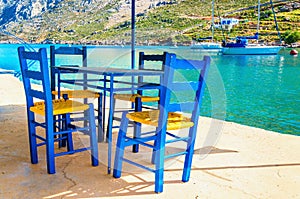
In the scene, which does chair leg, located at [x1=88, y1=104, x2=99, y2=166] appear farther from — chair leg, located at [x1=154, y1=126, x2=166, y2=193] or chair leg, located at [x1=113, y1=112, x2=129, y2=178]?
chair leg, located at [x1=154, y1=126, x2=166, y2=193]

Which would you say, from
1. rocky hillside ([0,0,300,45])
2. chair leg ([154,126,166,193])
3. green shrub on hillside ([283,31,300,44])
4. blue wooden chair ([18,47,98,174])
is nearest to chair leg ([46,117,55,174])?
blue wooden chair ([18,47,98,174])

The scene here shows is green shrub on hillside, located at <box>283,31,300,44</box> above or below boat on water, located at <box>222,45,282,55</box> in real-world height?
above

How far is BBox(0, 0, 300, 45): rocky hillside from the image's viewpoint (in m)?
45.8

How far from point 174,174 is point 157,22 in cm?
4568

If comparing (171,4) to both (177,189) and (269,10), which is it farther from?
→ (177,189)

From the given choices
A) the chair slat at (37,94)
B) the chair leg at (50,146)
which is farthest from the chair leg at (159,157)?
the chair slat at (37,94)

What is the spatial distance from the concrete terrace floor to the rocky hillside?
39808 mm

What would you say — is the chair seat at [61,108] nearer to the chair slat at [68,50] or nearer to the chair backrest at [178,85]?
the chair backrest at [178,85]

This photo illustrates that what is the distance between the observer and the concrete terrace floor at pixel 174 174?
1980 mm

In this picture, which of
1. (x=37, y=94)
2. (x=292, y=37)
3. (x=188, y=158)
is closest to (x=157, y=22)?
(x=292, y=37)

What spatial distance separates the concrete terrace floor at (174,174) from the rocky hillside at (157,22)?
39.8 metres

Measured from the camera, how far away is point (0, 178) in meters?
2.13

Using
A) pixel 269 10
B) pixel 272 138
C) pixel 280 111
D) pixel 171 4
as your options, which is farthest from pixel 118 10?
pixel 272 138

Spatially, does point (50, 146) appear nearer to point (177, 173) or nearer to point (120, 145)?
point (120, 145)
